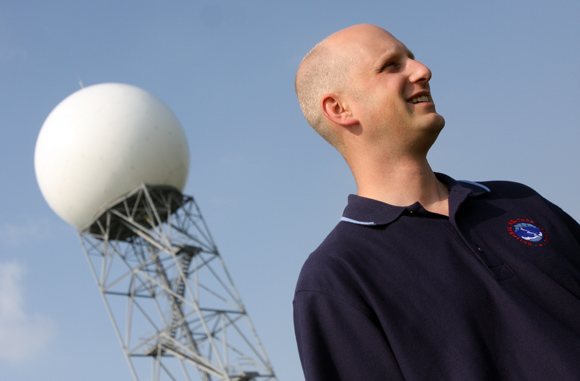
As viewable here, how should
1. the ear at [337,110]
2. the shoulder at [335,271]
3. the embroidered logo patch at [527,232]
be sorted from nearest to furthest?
the shoulder at [335,271] < the embroidered logo patch at [527,232] < the ear at [337,110]

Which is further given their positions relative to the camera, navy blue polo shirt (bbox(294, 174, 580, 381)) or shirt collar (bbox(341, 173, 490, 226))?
shirt collar (bbox(341, 173, 490, 226))

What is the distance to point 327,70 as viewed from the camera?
103 inches

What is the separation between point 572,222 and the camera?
2529 millimetres

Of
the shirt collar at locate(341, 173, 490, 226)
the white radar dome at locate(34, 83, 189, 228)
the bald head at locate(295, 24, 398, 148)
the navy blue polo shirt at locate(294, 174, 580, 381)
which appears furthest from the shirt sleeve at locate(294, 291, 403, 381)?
the white radar dome at locate(34, 83, 189, 228)

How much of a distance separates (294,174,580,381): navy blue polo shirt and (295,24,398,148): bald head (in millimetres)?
540

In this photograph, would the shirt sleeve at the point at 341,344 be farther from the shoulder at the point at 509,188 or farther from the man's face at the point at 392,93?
the shoulder at the point at 509,188

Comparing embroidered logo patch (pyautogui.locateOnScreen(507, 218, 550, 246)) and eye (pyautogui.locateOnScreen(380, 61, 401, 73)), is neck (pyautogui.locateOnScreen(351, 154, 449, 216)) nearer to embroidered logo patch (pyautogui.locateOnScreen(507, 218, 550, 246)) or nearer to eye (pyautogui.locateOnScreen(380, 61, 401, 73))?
embroidered logo patch (pyautogui.locateOnScreen(507, 218, 550, 246))

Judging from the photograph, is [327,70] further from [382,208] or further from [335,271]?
[335,271]

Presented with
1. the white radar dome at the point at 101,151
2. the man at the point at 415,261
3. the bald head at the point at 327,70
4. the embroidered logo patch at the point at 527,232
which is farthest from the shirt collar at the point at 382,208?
the white radar dome at the point at 101,151

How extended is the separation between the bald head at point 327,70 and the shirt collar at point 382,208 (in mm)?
336

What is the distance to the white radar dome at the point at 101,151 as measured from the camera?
1805 centimetres

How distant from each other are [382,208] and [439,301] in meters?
0.45

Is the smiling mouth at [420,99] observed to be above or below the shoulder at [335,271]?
above

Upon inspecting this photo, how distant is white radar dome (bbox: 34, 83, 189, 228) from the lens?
1805 centimetres
